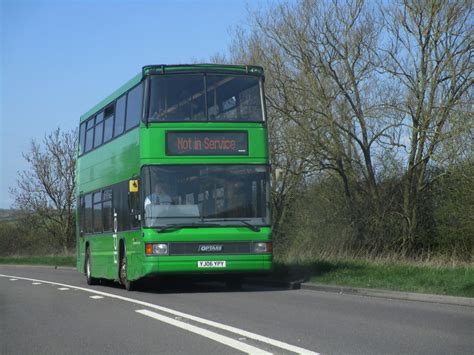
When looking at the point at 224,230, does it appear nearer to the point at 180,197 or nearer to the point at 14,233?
the point at 180,197

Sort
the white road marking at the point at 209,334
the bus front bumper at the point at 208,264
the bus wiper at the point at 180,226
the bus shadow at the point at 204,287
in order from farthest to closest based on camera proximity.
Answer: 1. the bus shadow at the point at 204,287
2. the bus wiper at the point at 180,226
3. the bus front bumper at the point at 208,264
4. the white road marking at the point at 209,334

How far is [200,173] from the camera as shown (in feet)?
57.5

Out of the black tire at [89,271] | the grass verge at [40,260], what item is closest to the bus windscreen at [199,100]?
the black tire at [89,271]

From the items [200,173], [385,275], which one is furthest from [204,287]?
[385,275]

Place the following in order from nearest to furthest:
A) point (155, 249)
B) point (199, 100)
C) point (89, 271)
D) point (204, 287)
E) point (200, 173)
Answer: point (155, 249) < point (200, 173) < point (199, 100) < point (204, 287) < point (89, 271)

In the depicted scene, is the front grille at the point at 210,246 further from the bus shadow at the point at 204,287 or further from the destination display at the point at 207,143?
the destination display at the point at 207,143

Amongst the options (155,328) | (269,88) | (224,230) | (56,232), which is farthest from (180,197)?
(56,232)

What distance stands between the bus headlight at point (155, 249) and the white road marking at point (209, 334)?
3.81 metres

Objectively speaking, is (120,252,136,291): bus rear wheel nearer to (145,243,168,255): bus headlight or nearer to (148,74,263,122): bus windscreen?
(145,243,168,255): bus headlight

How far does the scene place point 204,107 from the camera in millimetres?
17719

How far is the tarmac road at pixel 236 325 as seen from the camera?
9227 mm

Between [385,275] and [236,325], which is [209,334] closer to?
[236,325]

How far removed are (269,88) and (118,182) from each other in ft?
35.9

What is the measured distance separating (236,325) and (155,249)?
6207 mm
